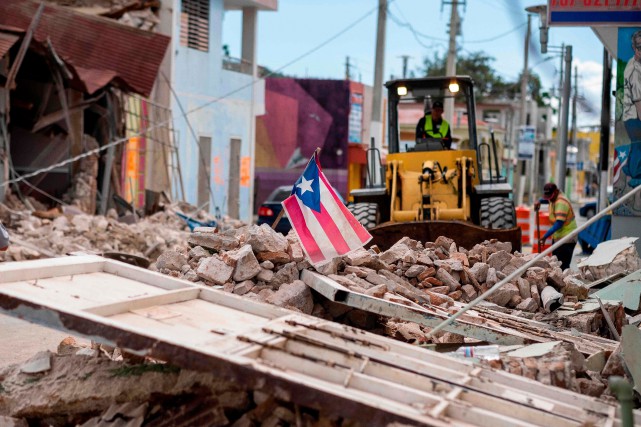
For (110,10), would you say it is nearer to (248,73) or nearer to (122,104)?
(122,104)

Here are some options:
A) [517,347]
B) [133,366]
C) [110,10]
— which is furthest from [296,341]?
[110,10]

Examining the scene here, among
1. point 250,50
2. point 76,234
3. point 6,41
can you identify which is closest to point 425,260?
point 76,234

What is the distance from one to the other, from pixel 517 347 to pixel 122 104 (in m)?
20.2

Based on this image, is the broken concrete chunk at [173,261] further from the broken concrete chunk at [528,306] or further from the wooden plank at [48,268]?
the broken concrete chunk at [528,306]

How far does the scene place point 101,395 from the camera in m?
6.41

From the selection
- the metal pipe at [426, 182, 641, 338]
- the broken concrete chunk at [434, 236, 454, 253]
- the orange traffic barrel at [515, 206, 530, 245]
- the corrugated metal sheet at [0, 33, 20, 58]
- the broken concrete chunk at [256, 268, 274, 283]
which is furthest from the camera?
the orange traffic barrel at [515, 206, 530, 245]

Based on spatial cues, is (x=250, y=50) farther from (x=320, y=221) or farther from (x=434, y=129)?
(x=320, y=221)

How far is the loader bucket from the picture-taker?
15492 mm

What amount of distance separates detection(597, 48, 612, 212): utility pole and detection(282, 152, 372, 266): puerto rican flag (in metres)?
15.0

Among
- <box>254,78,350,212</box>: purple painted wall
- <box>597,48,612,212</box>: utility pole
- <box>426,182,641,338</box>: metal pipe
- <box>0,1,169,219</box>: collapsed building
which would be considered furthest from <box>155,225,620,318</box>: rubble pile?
<box>254,78,350,212</box>: purple painted wall

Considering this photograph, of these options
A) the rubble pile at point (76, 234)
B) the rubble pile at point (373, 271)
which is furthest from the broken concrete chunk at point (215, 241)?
the rubble pile at point (76, 234)

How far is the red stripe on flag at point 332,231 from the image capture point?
350 inches

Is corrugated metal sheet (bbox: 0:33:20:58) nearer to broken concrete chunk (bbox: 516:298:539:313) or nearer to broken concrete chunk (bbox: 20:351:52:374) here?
broken concrete chunk (bbox: 516:298:539:313)

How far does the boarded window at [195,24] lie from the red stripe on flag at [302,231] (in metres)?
26.9
